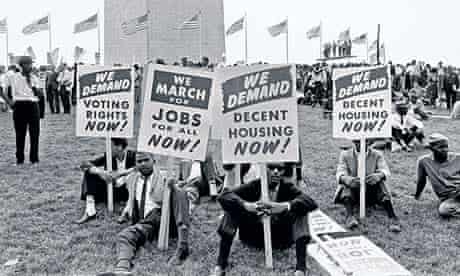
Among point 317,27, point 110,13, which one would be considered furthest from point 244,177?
point 317,27

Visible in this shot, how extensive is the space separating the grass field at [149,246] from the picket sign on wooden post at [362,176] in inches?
7.4

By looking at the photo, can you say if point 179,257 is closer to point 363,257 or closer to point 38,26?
point 363,257

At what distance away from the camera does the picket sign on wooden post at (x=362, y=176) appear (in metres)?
6.94

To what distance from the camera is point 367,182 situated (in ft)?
23.2

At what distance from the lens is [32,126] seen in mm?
9891

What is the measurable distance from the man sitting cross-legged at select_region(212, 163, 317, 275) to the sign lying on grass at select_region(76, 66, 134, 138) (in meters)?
2.25

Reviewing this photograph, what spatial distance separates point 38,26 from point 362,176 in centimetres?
1796

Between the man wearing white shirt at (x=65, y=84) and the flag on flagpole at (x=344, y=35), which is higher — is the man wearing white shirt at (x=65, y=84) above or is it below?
below

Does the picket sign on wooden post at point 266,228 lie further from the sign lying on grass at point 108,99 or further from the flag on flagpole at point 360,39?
the flag on flagpole at point 360,39

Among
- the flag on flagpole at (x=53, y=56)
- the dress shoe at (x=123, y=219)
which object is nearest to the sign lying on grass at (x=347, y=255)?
the dress shoe at (x=123, y=219)

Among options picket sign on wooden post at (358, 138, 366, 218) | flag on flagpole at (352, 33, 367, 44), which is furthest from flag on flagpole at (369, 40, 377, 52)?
picket sign on wooden post at (358, 138, 366, 218)

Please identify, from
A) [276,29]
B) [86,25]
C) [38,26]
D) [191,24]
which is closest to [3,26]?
[38,26]

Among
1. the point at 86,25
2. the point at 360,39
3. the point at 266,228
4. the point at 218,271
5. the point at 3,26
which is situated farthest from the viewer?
the point at 360,39

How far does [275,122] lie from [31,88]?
572 centimetres
